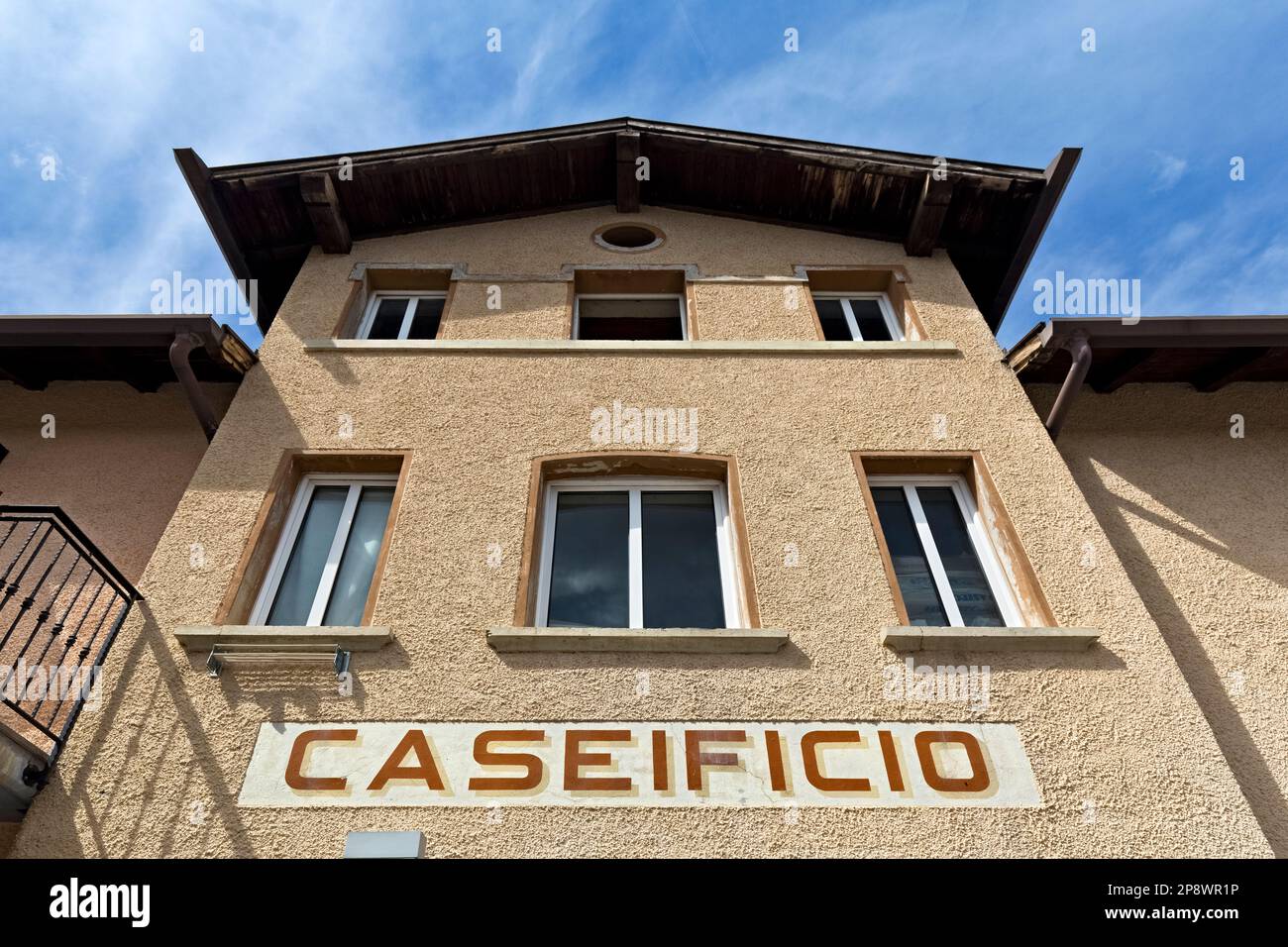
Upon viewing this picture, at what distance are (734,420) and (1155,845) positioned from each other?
3801 mm

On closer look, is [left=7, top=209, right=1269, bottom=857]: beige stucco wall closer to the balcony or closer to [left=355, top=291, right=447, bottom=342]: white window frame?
the balcony

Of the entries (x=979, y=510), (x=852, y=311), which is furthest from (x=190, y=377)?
(x=852, y=311)

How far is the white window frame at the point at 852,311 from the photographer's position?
27.2 feet

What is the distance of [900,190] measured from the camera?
890cm

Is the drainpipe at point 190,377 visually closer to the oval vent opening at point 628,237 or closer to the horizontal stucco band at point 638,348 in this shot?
the horizontal stucco band at point 638,348

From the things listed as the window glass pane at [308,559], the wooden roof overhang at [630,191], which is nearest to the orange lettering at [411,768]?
the window glass pane at [308,559]

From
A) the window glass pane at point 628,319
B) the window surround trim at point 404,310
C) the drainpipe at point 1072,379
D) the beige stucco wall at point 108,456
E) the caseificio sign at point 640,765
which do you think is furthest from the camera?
the window glass pane at point 628,319

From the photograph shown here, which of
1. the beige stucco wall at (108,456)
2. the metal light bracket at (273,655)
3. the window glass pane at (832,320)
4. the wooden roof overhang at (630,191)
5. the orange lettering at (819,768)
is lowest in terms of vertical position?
the orange lettering at (819,768)

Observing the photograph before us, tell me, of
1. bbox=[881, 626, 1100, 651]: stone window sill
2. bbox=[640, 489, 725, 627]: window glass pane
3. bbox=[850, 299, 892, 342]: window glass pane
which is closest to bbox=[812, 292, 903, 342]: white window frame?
bbox=[850, 299, 892, 342]: window glass pane

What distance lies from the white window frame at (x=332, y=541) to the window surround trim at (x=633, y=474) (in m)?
1.02

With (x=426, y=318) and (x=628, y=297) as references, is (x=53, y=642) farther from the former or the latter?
(x=628, y=297)

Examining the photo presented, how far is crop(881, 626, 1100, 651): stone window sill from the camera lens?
500 centimetres

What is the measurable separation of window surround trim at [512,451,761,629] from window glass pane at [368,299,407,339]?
120 inches

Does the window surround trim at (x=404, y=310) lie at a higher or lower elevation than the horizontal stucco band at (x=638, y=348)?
higher
